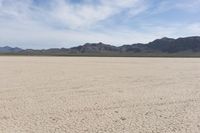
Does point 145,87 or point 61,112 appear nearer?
point 61,112

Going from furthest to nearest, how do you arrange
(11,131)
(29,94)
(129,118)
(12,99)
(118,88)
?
1. (118,88)
2. (29,94)
3. (12,99)
4. (129,118)
5. (11,131)

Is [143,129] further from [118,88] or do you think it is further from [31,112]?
[118,88]

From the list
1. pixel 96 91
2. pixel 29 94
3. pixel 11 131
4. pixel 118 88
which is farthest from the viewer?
pixel 118 88

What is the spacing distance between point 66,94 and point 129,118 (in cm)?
446

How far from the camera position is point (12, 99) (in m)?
11.0

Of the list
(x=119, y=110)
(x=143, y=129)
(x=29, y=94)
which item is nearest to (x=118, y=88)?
(x=29, y=94)

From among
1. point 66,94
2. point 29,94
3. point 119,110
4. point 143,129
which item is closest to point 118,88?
point 66,94

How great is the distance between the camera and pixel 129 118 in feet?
27.4

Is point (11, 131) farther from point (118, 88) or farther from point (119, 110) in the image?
point (118, 88)

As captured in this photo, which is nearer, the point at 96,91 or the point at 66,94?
the point at 66,94

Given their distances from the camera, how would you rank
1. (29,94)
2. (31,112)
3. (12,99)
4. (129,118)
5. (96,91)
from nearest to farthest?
(129,118) < (31,112) < (12,99) < (29,94) < (96,91)

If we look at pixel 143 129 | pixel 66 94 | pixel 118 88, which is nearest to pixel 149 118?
pixel 143 129

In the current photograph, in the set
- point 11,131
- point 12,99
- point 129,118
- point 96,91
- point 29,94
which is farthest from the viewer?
point 96,91

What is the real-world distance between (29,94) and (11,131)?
5.15 m
